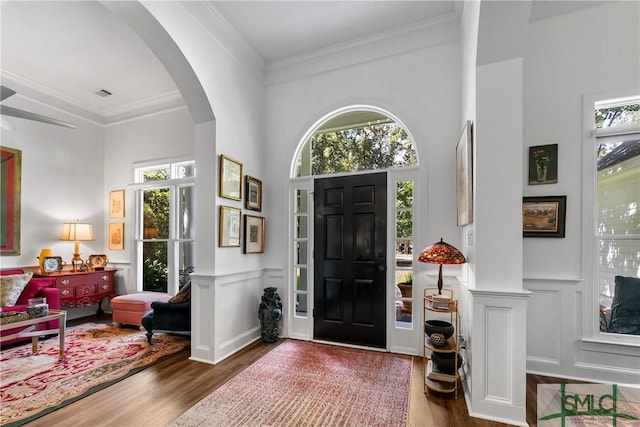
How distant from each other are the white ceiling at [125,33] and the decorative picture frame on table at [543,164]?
4.43 feet

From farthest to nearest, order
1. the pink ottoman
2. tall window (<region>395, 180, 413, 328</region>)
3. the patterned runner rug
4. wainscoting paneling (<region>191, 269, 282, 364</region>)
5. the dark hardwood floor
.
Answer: the pink ottoman → tall window (<region>395, 180, 413, 328</region>) → wainscoting paneling (<region>191, 269, 282, 364</region>) → the patterned runner rug → the dark hardwood floor

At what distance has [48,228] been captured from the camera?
4.59 metres

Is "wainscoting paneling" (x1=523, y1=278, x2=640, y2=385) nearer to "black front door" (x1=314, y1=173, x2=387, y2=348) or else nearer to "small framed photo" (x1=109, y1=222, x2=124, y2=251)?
"black front door" (x1=314, y1=173, x2=387, y2=348)

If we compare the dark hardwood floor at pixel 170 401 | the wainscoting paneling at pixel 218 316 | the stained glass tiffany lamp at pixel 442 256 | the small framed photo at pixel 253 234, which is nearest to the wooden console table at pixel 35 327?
the dark hardwood floor at pixel 170 401

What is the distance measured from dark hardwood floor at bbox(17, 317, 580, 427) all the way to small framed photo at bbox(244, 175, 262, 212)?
1.76 m

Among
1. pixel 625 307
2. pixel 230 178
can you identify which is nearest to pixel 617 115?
pixel 625 307

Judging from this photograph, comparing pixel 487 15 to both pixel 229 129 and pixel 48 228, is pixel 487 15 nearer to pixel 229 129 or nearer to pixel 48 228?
pixel 229 129

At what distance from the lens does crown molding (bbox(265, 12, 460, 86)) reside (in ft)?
10.5

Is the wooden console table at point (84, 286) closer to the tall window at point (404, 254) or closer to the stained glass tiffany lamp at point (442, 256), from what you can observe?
the tall window at point (404, 254)

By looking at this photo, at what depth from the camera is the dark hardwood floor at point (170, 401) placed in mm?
2072

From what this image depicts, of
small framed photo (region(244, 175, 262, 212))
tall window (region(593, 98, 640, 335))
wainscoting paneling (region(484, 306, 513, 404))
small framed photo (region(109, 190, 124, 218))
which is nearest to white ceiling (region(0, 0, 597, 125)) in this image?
tall window (region(593, 98, 640, 335))

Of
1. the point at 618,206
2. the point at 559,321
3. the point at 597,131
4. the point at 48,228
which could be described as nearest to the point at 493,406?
the point at 559,321

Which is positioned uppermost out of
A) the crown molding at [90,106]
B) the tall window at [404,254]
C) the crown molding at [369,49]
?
the crown molding at [369,49]

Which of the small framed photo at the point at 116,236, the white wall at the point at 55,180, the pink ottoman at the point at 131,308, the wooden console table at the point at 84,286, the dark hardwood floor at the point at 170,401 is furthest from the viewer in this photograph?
the small framed photo at the point at 116,236
